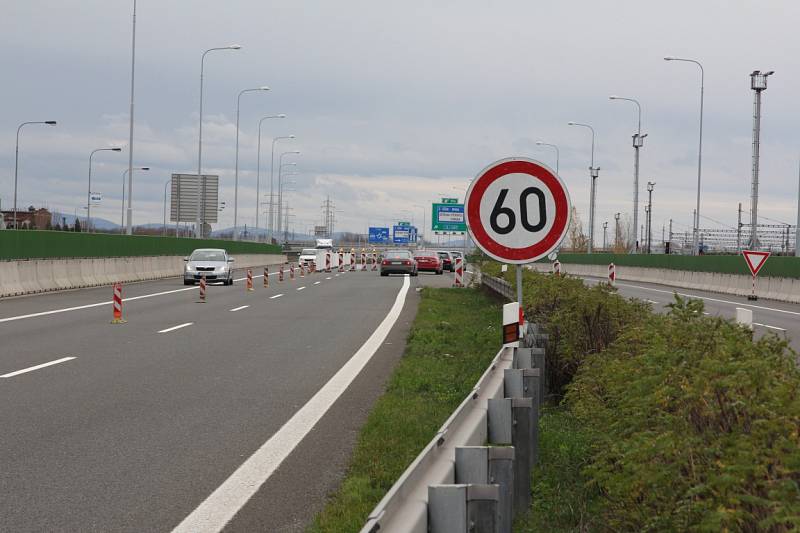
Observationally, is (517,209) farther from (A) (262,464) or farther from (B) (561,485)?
(A) (262,464)

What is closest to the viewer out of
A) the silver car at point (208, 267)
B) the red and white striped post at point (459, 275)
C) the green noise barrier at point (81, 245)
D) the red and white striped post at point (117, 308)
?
the red and white striped post at point (117, 308)

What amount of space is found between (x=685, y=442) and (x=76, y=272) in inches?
1265

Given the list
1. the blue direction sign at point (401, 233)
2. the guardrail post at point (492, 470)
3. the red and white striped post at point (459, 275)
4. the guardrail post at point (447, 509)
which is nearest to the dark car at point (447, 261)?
the red and white striped post at point (459, 275)

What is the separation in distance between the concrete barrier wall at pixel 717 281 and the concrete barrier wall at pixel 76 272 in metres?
14.5

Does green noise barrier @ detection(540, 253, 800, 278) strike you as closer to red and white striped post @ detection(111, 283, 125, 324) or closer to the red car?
the red car

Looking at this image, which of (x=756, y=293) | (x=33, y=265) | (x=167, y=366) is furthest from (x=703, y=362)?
(x=756, y=293)

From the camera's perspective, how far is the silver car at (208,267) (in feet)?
131

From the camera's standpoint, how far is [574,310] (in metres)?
11.1

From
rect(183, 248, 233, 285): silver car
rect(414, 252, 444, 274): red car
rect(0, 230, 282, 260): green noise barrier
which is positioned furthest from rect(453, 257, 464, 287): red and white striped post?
rect(414, 252, 444, 274): red car

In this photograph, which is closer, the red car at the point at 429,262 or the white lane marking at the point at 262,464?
the white lane marking at the point at 262,464

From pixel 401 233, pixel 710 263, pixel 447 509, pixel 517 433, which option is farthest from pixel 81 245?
pixel 401 233

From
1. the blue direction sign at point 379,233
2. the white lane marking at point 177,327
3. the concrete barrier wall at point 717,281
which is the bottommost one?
the white lane marking at point 177,327

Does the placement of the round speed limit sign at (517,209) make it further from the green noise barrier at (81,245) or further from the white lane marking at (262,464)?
the green noise barrier at (81,245)

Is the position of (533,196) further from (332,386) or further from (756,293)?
(756,293)
